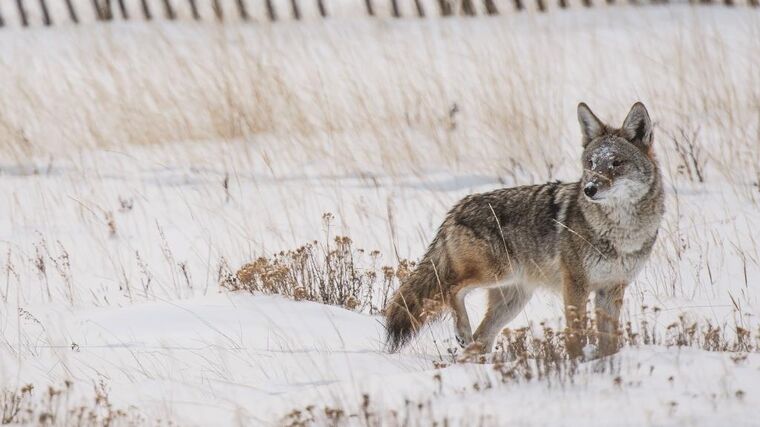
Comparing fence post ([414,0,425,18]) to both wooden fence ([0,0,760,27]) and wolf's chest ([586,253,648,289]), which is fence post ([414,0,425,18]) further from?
wolf's chest ([586,253,648,289])

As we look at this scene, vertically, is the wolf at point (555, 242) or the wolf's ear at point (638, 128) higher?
the wolf's ear at point (638, 128)

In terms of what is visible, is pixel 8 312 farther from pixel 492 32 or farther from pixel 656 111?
pixel 492 32

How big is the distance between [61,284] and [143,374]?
2.39 meters

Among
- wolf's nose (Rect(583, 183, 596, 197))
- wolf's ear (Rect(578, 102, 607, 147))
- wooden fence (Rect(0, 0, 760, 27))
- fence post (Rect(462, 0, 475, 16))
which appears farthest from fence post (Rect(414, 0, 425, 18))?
wolf's nose (Rect(583, 183, 596, 197))

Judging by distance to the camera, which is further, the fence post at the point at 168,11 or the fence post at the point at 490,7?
the fence post at the point at 168,11

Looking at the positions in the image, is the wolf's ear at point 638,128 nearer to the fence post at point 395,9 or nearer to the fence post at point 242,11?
the fence post at point 395,9

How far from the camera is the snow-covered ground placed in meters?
4.29

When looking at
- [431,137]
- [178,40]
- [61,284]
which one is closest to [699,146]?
[431,137]

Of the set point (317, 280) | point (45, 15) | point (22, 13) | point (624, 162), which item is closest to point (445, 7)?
point (45, 15)

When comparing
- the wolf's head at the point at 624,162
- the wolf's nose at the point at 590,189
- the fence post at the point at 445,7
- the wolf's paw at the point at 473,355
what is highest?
the fence post at the point at 445,7

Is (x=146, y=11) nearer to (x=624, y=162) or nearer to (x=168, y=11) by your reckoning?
(x=168, y=11)

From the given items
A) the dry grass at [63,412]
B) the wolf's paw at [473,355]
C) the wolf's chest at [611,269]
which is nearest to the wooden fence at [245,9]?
the wolf's chest at [611,269]

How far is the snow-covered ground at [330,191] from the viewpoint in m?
4.29

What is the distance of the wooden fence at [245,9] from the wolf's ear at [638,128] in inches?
346
